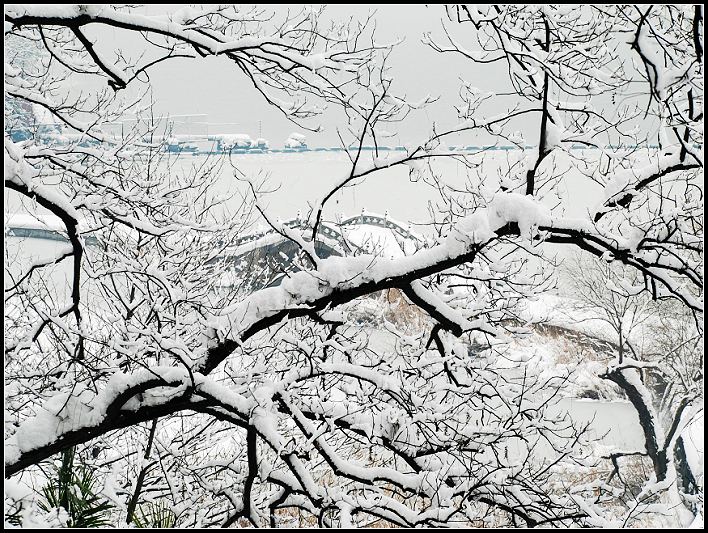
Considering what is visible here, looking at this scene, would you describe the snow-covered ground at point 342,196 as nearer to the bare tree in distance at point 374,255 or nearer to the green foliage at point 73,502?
the bare tree in distance at point 374,255

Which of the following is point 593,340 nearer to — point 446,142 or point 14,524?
point 446,142

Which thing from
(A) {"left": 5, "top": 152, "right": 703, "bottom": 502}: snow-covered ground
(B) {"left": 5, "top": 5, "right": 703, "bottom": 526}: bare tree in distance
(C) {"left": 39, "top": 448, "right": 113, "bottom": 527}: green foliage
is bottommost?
(C) {"left": 39, "top": 448, "right": 113, "bottom": 527}: green foliage

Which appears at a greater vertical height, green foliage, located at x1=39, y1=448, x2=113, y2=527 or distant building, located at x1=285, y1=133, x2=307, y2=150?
distant building, located at x1=285, y1=133, x2=307, y2=150

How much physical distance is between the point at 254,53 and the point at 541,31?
5.62ft

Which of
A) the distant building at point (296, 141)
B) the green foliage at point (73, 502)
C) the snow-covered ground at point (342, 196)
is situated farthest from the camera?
the snow-covered ground at point (342, 196)

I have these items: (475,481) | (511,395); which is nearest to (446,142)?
(511,395)

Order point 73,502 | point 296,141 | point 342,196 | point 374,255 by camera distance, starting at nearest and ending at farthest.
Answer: point 73,502 < point 374,255 < point 296,141 < point 342,196

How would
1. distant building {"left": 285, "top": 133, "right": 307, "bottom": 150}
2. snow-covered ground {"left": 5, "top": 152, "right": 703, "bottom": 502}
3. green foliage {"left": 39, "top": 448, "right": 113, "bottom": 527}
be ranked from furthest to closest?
snow-covered ground {"left": 5, "top": 152, "right": 703, "bottom": 502} < distant building {"left": 285, "top": 133, "right": 307, "bottom": 150} < green foliage {"left": 39, "top": 448, "right": 113, "bottom": 527}

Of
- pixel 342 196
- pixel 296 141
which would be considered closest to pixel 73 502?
pixel 296 141

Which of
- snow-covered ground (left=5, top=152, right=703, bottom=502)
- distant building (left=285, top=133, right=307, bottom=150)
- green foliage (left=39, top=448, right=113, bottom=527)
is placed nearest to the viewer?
green foliage (left=39, top=448, right=113, bottom=527)

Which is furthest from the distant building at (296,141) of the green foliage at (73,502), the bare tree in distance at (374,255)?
the green foliage at (73,502)

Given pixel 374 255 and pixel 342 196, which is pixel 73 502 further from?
pixel 342 196

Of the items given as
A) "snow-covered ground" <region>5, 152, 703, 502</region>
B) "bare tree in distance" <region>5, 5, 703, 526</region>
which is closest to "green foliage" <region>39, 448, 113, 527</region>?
"bare tree in distance" <region>5, 5, 703, 526</region>

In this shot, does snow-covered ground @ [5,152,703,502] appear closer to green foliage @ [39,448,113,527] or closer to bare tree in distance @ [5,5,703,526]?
bare tree in distance @ [5,5,703,526]
